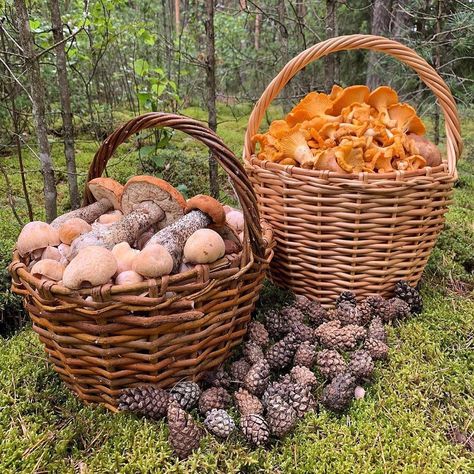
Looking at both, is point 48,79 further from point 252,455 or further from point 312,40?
point 252,455

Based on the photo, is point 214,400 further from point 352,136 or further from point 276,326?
point 352,136

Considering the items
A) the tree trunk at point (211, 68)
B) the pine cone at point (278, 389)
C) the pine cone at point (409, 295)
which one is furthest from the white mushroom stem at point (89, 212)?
the tree trunk at point (211, 68)

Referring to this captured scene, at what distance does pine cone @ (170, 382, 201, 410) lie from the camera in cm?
125

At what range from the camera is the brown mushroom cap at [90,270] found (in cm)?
108

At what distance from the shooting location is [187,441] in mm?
1136

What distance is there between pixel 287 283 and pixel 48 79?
420 centimetres

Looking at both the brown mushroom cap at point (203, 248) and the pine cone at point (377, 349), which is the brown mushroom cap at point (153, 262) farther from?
the pine cone at point (377, 349)

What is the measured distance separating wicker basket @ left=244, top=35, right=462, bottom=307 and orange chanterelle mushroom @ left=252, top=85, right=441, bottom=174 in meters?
0.08

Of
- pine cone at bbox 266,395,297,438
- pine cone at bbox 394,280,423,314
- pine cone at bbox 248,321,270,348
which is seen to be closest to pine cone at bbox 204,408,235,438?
pine cone at bbox 266,395,297,438

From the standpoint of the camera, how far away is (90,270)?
3.56ft

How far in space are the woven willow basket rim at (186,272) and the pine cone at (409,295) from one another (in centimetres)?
62

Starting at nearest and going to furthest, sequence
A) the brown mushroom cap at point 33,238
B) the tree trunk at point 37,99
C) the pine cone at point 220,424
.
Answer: the pine cone at point 220,424 → the brown mushroom cap at point 33,238 → the tree trunk at point 37,99

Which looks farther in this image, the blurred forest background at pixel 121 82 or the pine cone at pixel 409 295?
the blurred forest background at pixel 121 82

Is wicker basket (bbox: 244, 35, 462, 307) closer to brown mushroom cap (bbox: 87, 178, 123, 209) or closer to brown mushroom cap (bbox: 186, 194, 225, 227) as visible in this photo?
brown mushroom cap (bbox: 186, 194, 225, 227)
